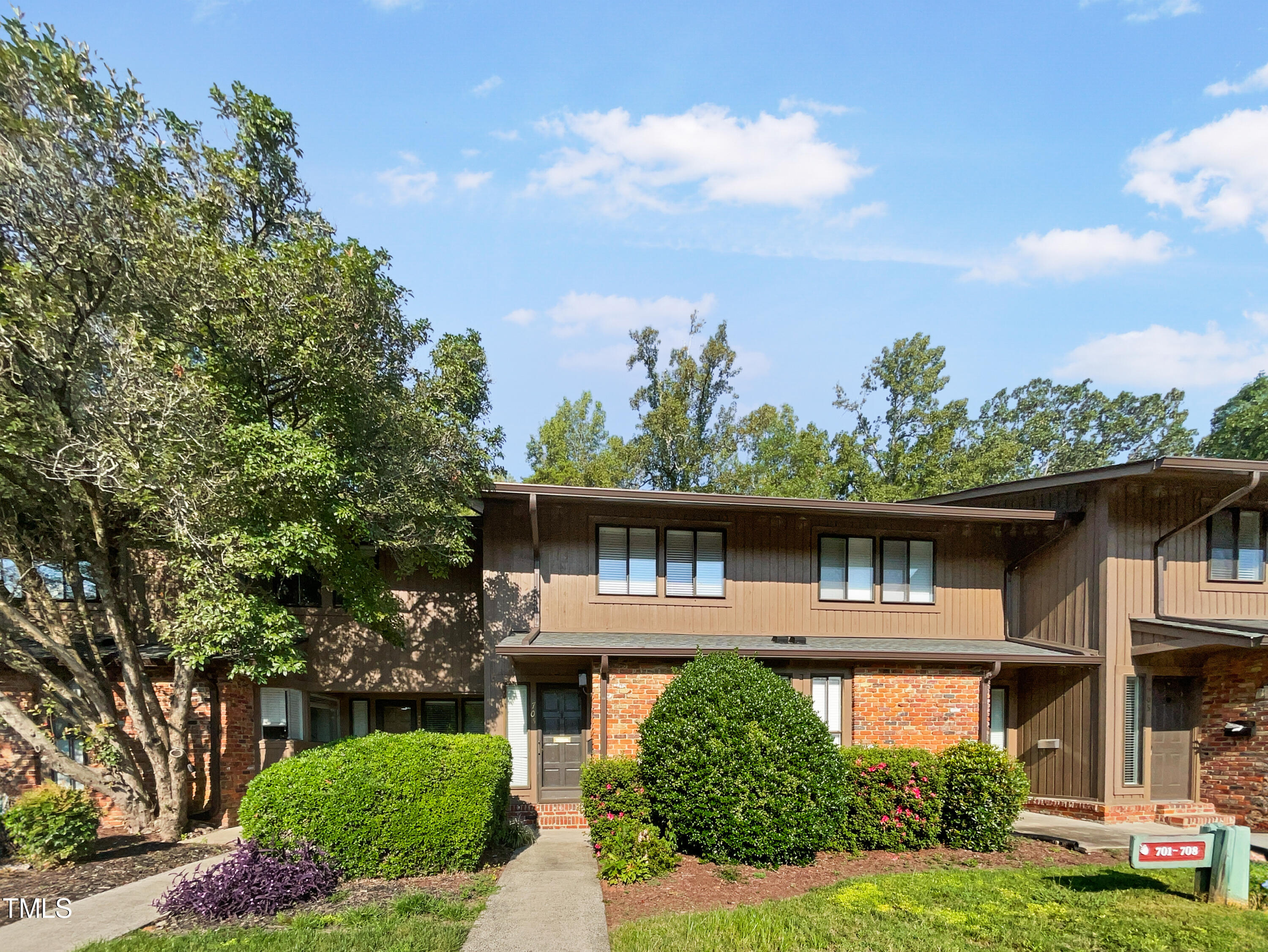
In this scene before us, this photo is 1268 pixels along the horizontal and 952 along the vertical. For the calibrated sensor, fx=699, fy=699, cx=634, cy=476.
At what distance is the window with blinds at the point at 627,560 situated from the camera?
39.8 ft

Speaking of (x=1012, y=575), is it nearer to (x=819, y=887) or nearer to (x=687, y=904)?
(x=819, y=887)

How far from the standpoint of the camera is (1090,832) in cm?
1030

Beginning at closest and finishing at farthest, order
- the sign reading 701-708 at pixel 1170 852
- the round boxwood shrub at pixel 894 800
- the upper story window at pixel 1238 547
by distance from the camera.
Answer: the sign reading 701-708 at pixel 1170 852 < the round boxwood shrub at pixel 894 800 < the upper story window at pixel 1238 547

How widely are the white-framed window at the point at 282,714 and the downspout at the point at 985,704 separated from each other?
1118 cm

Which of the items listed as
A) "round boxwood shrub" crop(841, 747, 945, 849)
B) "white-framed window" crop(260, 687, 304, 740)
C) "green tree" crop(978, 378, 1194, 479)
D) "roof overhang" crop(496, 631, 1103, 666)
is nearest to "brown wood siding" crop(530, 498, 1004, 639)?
"roof overhang" crop(496, 631, 1103, 666)

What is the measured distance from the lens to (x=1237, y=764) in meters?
11.4

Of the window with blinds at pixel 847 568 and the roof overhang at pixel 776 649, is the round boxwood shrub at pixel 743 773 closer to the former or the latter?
the roof overhang at pixel 776 649

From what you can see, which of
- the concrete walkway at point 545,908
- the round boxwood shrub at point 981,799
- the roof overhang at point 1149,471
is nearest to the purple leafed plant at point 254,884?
the concrete walkway at point 545,908

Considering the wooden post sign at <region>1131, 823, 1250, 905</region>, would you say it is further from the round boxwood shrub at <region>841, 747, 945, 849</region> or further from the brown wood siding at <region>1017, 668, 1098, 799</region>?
the brown wood siding at <region>1017, 668, 1098, 799</region>

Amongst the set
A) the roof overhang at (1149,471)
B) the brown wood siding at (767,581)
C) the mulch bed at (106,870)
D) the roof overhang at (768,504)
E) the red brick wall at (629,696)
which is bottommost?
the mulch bed at (106,870)

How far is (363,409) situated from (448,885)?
18.8 feet

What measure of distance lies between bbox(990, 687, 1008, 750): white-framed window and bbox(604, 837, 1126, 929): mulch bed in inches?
140

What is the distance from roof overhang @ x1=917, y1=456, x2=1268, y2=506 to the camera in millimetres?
10703

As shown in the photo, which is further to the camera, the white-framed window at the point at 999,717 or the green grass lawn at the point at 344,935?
the white-framed window at the point at 999,717
